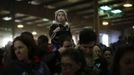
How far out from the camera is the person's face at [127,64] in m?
2.70

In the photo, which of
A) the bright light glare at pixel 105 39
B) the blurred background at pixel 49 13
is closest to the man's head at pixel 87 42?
the blurred background at pixel 49 13

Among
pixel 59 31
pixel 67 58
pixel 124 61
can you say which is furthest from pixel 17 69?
pixel 124 61

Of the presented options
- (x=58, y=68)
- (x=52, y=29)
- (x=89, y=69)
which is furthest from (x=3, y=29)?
(x=89, y=69)

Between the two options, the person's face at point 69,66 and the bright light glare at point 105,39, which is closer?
the person's face at point 69,66

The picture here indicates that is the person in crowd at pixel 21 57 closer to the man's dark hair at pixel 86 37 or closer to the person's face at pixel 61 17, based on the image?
the man's dark hair at pixel 86 37

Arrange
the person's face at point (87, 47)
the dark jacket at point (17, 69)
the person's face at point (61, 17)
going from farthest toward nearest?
1. the person's face at point (61, 17)
2. the person's face at point (87, 47)
3. the dark jacket at point (17, 69)

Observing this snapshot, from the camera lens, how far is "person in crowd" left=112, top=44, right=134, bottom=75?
2717 millimetres

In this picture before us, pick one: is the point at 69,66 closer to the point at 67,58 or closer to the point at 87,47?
the point at 67,58

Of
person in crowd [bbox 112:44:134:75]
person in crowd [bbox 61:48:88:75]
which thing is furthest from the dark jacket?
person in crowd [bbox 112:44:134:75]

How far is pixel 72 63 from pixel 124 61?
0.58m

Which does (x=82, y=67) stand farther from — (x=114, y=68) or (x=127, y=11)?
(x=127, y=11)

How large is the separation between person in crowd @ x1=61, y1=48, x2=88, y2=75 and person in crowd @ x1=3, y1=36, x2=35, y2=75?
55 cm

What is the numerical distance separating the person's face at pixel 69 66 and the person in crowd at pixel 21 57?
0.56m

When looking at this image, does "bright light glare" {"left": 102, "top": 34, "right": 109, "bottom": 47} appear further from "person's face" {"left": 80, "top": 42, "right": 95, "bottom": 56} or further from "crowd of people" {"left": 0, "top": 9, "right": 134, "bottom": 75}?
"person's face" {"left": 80, "top": 42, "right": 95, "bottom": 56}
